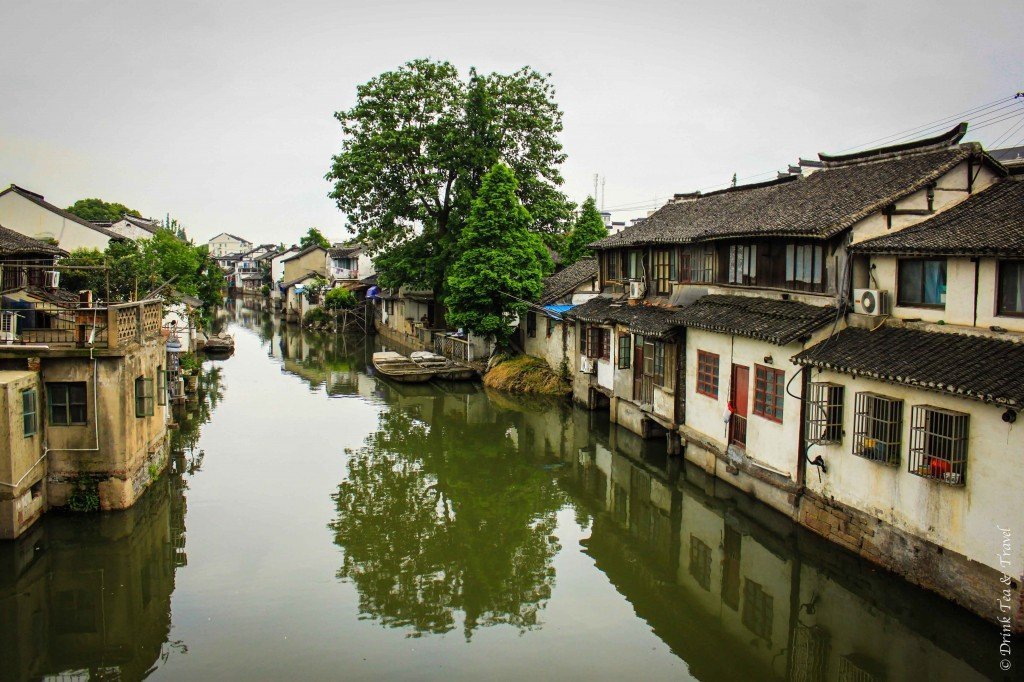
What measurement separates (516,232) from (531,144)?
28.5 feet

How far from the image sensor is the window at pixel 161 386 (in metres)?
17.3

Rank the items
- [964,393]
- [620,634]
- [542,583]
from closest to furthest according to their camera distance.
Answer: [964,393]
[620,634]
[542,583]

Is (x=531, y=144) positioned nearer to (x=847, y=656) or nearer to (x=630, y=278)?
(x=630, y=278)

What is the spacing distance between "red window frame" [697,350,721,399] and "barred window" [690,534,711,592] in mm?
3982

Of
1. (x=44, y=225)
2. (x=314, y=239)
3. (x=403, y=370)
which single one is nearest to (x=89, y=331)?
(x=403, y=370)

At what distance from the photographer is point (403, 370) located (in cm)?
3144

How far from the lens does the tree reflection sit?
11758mm

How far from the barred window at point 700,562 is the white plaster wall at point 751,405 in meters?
2.18

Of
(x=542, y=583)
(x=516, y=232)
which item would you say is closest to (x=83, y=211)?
(x=516, y=232)

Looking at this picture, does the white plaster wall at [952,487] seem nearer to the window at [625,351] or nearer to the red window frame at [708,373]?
the red window frame at [708,373]

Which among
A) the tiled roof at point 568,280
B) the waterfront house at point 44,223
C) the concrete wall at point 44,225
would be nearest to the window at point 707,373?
the tiled roof at point 568,280

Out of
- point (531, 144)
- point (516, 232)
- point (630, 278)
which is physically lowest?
point (630, 278)

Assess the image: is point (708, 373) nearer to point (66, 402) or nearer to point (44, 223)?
point (66, 402)

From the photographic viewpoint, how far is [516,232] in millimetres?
30500
